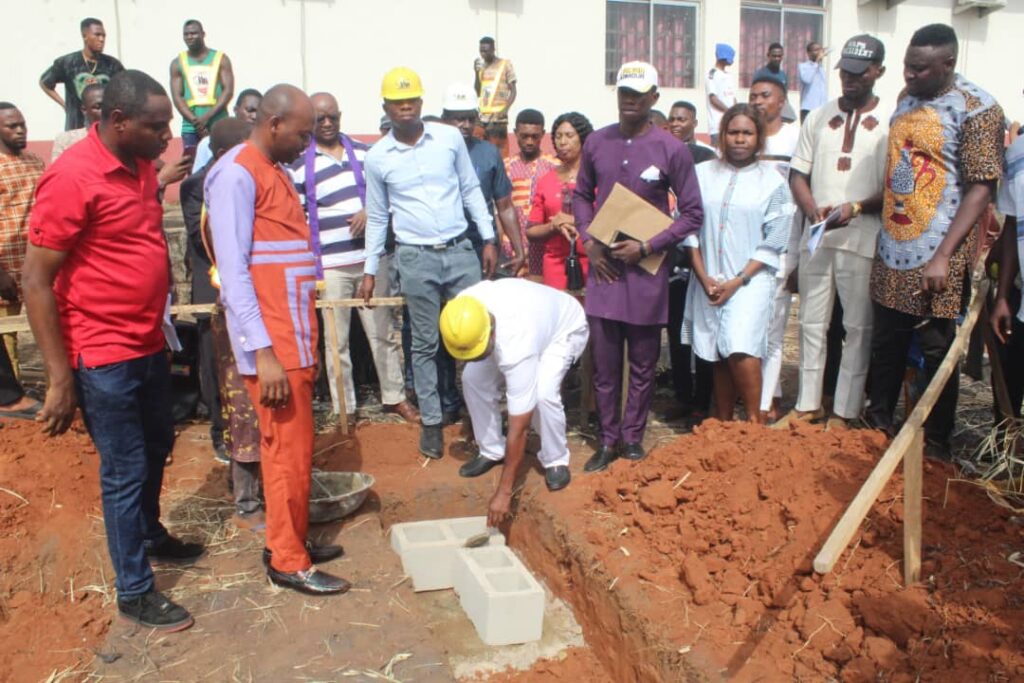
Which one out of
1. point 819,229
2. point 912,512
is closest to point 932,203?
point 819,229

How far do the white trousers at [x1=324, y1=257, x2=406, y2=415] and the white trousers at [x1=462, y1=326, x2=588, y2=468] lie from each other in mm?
1246

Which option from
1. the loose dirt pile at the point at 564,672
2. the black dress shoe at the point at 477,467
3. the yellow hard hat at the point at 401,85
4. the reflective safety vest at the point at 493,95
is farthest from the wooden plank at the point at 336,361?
the reflective safety vest at the point at 493,95

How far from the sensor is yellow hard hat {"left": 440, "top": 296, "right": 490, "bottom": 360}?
4340 millimetres

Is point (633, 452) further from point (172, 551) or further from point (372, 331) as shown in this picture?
point (172, 551)

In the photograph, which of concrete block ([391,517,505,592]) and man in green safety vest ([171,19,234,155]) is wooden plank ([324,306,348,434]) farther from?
man in green safety vest ([171,19,234,155])

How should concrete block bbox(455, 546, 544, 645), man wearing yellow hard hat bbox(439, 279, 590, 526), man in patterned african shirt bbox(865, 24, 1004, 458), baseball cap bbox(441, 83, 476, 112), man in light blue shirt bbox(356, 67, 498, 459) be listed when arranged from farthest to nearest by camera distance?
baseball cap bbox(441, 83, 476, 112), man in light blue shirt bbox(356, 67, 498, 459), man in patterned african shirt bbox(865, 24, 1004, 458), man wearing yellow hard hat bbox(439, 279, 590, 526), concrete block bbox(455, 546, 544, 645)

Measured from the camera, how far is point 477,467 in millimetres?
5414

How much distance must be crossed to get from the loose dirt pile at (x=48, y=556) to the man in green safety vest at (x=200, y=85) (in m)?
4.18

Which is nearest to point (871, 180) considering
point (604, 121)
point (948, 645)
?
point (948, 645)

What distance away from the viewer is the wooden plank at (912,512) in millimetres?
3330

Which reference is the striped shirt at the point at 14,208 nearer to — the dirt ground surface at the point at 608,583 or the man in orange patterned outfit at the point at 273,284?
the dirt ground surface at the point at 608,583

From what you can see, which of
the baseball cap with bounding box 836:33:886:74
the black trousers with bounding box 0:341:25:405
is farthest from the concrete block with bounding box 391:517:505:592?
→ the baseball cap with bounding box 836:33:886:74

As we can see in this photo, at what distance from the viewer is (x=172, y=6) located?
10.7 m

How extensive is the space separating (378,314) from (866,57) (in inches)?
137
